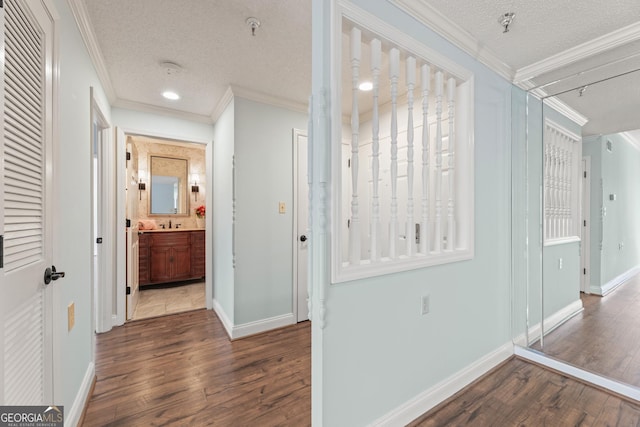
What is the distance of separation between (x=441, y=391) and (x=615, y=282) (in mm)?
2107

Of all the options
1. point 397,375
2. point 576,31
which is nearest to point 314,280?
point 397,375

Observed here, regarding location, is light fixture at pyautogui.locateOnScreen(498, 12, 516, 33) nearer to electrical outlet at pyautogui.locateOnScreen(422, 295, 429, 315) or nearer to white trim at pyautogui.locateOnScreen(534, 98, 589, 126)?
white trim at pyautogui.locateOnScreen(534, 98, 589, 126)

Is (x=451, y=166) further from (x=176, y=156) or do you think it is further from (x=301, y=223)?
(x=176, y=156)

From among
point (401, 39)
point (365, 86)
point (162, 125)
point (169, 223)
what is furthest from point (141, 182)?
point (401, 39)

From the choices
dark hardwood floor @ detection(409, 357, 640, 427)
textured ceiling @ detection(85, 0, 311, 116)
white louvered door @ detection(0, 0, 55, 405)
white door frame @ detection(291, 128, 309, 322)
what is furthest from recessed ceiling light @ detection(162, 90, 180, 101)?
dark hardwood floor @ detection(409, 357, 640, 427)

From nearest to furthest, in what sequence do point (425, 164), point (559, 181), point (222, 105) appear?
1. point (425, 164)
2. point (559, 181)
3. point (222, 105)

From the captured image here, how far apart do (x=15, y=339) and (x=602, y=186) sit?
12.4 ft

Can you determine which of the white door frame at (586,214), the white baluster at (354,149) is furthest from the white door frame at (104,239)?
the white door frame at (586,214)

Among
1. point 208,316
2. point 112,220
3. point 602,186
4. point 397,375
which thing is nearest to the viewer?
point 397,375

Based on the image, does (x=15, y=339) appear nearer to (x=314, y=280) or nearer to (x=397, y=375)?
(x=314, y=280)

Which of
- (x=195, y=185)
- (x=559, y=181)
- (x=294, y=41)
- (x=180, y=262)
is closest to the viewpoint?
(x=294, y=41)

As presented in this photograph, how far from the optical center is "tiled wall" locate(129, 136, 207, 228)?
474cm

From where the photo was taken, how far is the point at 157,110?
3.10 m

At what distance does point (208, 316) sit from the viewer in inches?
127
